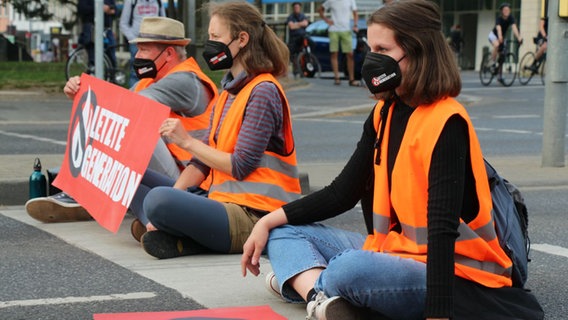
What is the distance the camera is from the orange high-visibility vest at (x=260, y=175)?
5.78m

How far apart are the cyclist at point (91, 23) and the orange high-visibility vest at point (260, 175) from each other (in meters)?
12.2

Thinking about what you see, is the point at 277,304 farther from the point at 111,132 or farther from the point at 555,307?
the point at 111,132

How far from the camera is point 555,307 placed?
5.07 m

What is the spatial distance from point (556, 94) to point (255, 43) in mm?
5210

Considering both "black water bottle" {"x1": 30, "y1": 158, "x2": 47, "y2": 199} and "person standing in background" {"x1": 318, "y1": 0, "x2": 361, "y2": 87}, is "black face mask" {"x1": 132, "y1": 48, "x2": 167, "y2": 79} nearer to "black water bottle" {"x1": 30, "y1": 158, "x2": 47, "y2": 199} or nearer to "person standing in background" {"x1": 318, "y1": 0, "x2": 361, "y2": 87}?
"black water bottle" {"x1": 30, "y1": 158, "x2": 47, "y2": 199}

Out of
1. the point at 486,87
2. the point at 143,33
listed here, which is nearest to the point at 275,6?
the point at 486,87

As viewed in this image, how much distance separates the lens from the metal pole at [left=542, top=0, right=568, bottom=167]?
34.0ft

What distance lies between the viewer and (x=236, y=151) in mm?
5680

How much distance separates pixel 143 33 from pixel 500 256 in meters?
3.48

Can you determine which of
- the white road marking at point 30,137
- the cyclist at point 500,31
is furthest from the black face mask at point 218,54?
the cyclist at point 500,31

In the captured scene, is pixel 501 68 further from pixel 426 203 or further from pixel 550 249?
pixel 426 203

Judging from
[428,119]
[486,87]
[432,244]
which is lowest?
[486,87]

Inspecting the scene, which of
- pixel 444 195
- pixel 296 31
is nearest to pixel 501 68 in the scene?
pixel 296 31

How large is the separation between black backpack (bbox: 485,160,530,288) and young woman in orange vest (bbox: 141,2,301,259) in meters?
1.75
